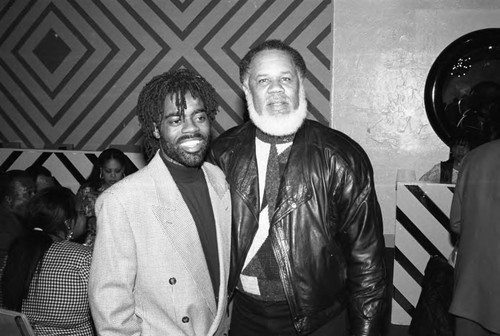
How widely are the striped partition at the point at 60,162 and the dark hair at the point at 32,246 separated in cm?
289

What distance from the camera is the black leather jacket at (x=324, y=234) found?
2.27m

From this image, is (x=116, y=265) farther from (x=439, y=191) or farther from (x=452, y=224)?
(x=439, y=191)

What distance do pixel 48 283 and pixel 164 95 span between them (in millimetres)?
1110

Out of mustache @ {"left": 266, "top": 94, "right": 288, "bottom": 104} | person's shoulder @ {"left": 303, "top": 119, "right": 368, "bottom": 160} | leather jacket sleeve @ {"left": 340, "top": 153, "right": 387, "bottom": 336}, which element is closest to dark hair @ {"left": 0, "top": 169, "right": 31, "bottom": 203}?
mustache @ {"left": 266, "top": 94, "right": 288, "bottom": 104}

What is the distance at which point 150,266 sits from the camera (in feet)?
6.07

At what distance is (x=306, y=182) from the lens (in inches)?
92.8

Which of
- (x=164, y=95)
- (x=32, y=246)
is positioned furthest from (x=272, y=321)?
(x=32, y=246)

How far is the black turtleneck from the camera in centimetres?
204

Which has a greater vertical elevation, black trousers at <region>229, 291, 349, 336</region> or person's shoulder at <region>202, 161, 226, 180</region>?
person's shoulder at <region>202, 161, 226, 180</region>

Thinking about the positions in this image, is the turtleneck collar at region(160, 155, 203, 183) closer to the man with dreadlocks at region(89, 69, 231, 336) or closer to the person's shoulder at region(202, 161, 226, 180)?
the man with dreadlocks at region(89, 69, 231, 336)

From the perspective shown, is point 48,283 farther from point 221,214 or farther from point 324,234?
point 324,234

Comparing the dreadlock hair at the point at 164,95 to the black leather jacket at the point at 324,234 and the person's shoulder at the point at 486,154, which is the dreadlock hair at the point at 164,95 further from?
the person's shoulder at the point at 486,154

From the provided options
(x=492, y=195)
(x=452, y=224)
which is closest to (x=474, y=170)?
(x=492, y=195)

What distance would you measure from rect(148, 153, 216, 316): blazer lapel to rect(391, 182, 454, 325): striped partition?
2.89 m
